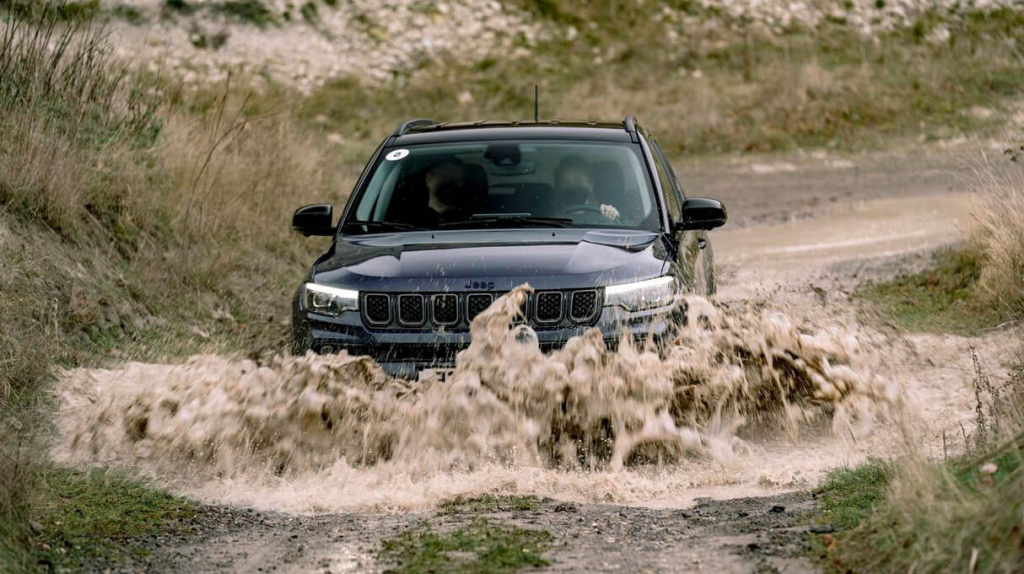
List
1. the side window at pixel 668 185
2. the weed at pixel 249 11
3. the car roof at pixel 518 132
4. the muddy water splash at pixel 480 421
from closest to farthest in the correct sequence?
the muddy water splash at pixel 480 421 → the side window at pixel 668 185 → the car roof at pixel 518 132 → the weed at pixel 249 11

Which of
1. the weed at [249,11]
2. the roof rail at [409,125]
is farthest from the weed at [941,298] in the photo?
the weed at [249,11]

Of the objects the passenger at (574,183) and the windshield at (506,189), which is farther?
the passenger at (574,183)

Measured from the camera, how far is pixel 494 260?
22.5ft

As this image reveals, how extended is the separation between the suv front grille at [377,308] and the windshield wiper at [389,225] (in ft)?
3.16

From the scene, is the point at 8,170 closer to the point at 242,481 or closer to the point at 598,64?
the point at 242,481

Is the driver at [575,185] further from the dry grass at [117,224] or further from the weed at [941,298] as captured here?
the weed at [941,298]

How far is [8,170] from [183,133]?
299cm

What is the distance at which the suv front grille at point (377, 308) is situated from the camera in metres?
6.76

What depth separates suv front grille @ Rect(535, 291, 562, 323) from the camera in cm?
665

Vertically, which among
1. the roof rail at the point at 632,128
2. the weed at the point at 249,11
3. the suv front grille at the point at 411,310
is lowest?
the weed at the point at 249,11

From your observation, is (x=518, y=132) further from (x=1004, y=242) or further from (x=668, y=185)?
(x=1004, y=242)

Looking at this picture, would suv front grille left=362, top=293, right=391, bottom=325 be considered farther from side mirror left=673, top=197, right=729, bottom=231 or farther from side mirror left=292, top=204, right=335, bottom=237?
side mirror left=673, top=197, right=729, bottom=231

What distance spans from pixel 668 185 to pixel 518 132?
0.95 meters

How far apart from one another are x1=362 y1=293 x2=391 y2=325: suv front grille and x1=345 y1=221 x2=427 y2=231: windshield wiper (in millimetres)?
963
